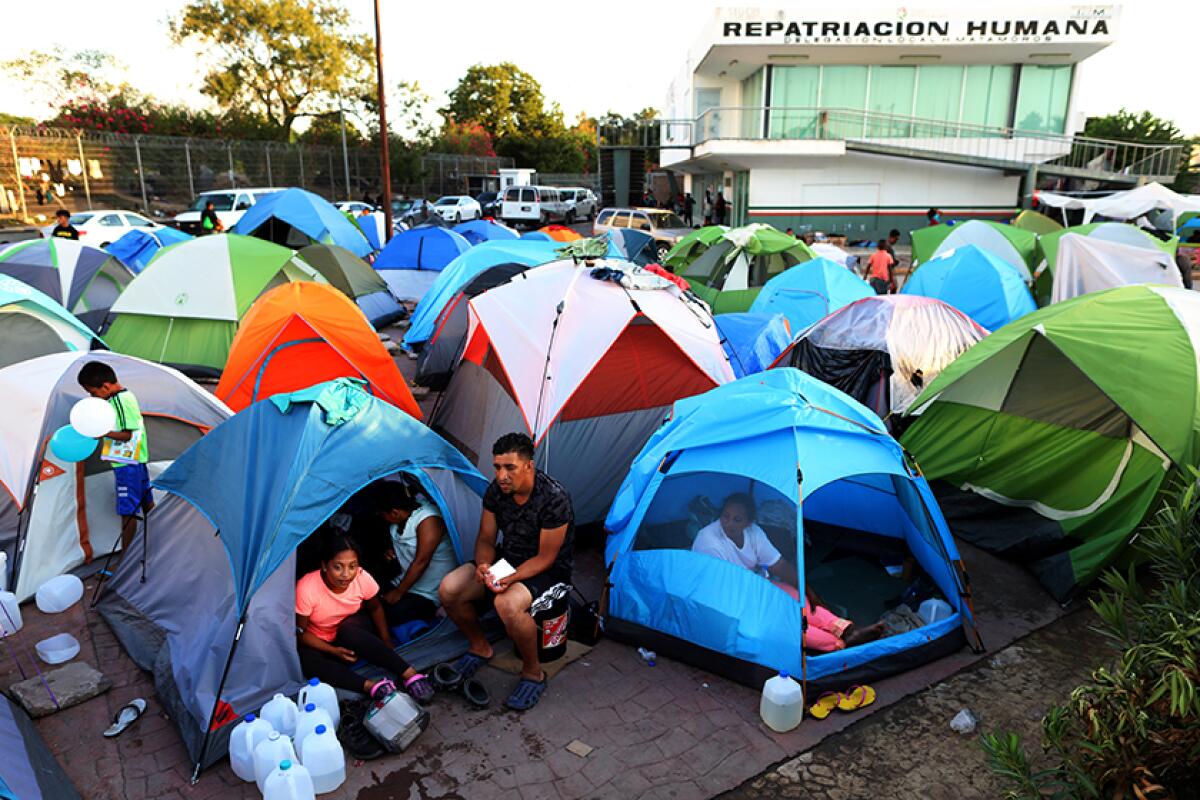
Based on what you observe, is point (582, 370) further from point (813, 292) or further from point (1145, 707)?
point (813, 292)

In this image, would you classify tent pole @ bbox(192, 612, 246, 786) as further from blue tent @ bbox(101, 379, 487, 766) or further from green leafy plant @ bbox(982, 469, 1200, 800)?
green leafy plant @ bbox(982, 469, 1200, 800)

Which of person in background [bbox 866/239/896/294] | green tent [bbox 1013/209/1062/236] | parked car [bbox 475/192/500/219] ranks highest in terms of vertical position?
parked car [bbox 475/192/500/219]

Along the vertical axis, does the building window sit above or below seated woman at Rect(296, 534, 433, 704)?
above

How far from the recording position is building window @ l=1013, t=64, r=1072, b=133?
2345 centimetres

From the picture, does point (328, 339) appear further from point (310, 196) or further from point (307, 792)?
point (310, 196)

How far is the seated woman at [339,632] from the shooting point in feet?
13.6

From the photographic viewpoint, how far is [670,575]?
15.1 feet

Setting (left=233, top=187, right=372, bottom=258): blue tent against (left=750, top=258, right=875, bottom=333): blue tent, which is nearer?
(left=750, top=258, right=875, bottom=333): blue tent

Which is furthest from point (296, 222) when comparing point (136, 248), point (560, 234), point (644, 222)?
point (644, 222)

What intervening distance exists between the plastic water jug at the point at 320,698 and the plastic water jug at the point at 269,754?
13.3 inches

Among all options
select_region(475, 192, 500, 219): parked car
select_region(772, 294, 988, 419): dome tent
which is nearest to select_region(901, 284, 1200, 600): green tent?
select_region(772, 294, 988, 419): dome tent

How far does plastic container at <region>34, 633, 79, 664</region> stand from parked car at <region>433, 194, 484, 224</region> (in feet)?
77.5

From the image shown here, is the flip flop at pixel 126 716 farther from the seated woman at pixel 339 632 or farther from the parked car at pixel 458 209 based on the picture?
the parked car at pixel 458 209

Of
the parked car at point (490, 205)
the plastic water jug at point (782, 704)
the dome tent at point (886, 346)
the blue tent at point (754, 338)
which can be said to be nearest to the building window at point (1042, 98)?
the parked car at point (490, 205)
